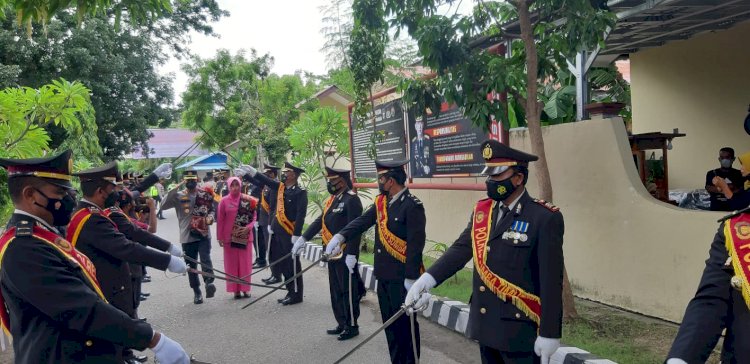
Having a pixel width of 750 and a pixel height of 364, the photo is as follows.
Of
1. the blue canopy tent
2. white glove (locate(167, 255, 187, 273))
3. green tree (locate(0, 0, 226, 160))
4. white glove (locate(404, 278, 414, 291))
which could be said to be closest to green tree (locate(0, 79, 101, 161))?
white glove (locate(167, 255, 187, 273))

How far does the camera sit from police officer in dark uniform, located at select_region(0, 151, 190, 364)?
8.68 ft

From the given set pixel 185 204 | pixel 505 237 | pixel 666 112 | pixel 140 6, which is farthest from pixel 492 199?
pixel 666 112

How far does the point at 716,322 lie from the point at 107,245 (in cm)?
383

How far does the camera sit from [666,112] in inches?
389

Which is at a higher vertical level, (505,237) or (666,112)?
(666,112)

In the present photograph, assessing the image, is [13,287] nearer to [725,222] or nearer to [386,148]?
[725,222]

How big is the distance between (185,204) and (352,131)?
16.5 ft

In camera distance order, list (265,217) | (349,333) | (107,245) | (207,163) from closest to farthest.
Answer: (107,245) < (349,333) < (265,217) < (207,163)

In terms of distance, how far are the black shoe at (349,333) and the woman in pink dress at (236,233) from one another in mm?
2677

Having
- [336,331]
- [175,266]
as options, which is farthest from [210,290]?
[175,266]

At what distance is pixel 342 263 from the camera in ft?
20.9

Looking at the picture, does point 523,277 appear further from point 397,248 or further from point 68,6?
point 68,6

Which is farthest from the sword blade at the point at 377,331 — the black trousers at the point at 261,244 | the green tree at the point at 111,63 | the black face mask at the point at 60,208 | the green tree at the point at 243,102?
the green tree at the point at 243,102

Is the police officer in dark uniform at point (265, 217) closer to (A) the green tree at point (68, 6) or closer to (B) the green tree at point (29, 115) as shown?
(B) the green tree at point (29, 115)
